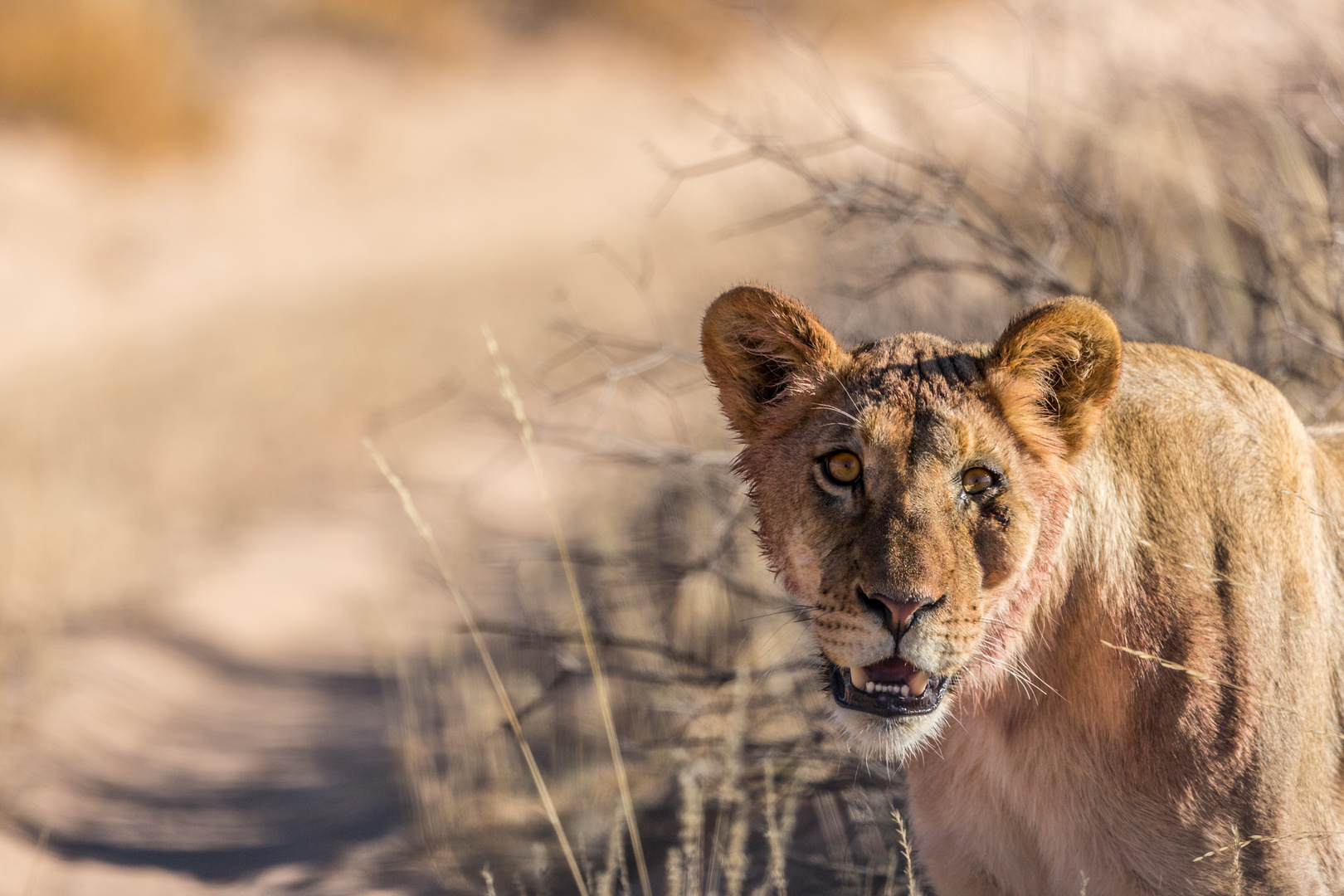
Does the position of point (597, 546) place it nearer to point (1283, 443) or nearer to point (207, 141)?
point (1283, 443)

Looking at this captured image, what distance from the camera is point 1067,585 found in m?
2.72

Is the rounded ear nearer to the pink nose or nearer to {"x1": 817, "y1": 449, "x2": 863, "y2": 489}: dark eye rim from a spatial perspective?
{"x1": 817, "y1": 449, "x2": 863, "y2": 489}: dark eye rim

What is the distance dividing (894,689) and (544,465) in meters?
7.18

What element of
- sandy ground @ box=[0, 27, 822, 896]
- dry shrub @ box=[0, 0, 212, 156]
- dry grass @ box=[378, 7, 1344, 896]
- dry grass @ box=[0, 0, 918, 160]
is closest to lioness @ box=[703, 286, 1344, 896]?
dry grass @ box=[378, 7, 1344, 896]

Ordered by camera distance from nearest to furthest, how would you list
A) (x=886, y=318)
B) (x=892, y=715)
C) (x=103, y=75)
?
(x=892, y=715), (x=886, y=318), (x=103, y=75)

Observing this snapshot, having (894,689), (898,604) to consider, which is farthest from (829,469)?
(894,689)

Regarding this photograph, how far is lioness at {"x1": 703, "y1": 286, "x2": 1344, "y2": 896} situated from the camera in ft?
8.28

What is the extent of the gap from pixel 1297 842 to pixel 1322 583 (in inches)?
24.7

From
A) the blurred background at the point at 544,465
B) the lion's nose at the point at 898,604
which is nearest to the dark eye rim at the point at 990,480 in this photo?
the lion's nose at the point at 898,604

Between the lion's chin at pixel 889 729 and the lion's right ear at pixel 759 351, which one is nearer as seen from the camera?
the lion's chin at pixel 889 729

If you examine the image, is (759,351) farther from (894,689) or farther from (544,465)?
(544,465)

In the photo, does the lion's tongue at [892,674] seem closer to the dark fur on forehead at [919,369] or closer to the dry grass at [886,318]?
the dark fur on forehead at [919,369]

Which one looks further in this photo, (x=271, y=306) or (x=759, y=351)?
(x=271, y=306)

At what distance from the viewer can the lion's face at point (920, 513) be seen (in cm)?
244
